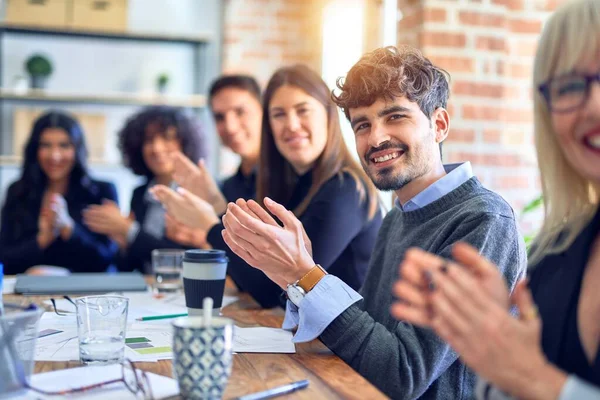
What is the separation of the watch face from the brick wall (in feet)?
4.10

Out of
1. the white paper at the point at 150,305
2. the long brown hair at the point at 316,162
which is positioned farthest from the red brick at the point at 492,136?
the white paper at the point at 150,305

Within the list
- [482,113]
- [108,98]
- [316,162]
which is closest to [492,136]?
[482,113]

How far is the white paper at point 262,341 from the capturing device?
4.20ft

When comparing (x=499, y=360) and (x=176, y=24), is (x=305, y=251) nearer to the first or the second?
(x=499, y=360)

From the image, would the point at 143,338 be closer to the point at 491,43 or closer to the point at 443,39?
the point at 443,39

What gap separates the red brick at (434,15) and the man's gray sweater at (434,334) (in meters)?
1.07

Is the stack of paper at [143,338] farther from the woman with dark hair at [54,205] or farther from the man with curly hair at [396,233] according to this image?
the woman with dark hair at [54,205]

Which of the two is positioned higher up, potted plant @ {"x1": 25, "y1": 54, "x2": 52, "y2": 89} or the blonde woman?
potted plant @ {"x1": 25, "y1": 54, "x2": 52, "y2": 89}

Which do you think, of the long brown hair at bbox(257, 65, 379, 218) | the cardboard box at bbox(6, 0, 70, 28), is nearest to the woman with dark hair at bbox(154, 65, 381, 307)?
the long brown hair at bbox(257, 65, 379, 218)

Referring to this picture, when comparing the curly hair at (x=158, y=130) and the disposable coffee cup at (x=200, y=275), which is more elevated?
the curly hair at (x=158, y=130)

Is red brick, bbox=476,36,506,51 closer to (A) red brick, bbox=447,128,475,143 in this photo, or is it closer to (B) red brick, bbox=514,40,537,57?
(B) red brick, bbox=514,40,537,57

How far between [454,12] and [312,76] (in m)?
0.58

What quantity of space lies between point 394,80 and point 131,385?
81 cm

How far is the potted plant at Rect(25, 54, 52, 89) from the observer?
4.14m
